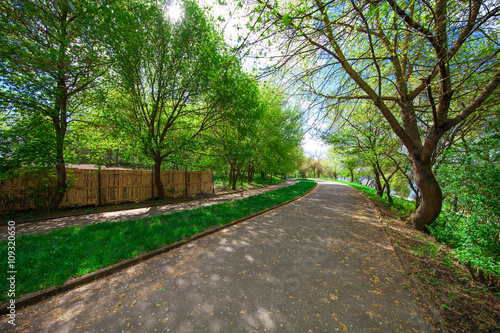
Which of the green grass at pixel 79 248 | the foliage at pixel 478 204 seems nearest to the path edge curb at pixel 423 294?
the foliage at pixel 478 204

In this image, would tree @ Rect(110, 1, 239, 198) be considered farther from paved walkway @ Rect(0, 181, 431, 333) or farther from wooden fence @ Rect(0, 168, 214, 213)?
paved walkway @ Rect(0, 181, 431, 333)

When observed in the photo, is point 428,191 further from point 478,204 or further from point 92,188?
point 92,188

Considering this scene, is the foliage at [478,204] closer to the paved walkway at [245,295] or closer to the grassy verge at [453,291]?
the grassy verge at [453,291]

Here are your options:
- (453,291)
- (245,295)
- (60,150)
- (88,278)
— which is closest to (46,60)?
(60,150)

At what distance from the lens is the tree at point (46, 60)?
223 inches

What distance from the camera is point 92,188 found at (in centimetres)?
904

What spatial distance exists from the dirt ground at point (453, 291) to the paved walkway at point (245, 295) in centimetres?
34

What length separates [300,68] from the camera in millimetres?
5965

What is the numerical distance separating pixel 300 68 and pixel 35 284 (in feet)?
26.3

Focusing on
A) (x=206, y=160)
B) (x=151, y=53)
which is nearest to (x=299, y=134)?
(x=206, y=160)

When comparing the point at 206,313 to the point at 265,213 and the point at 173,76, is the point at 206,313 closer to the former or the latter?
the point at 265,213

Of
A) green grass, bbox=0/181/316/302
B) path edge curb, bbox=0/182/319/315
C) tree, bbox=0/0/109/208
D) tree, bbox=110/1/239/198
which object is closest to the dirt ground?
path edge curb, bbox=0/182/319/315

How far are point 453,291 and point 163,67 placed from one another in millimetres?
13452

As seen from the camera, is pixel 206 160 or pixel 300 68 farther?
pixel 206 160
